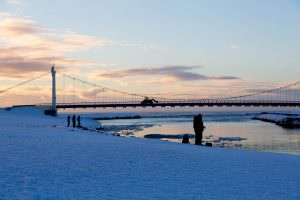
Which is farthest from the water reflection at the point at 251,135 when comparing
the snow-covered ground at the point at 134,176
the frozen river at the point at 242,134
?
the snow-covered ground at the point at 134,176

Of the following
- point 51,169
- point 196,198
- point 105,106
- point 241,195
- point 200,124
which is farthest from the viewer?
point 105,106

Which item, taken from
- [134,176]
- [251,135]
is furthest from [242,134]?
[134,176]

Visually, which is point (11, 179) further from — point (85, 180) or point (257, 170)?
point (257, 170)

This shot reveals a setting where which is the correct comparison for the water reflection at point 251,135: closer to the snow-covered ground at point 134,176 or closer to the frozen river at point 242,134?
the frozen river at point 242,134

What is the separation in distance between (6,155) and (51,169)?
2.42 meters

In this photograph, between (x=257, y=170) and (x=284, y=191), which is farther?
(x=257, y=170)

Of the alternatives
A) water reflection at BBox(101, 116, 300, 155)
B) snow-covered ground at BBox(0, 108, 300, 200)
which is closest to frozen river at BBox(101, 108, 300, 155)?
water reflection at BBox(101, 116, 300, 155)

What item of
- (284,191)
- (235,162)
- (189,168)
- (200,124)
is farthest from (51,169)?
(200,124)

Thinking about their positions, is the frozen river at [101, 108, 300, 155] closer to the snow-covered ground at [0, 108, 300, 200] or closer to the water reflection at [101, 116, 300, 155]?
the water reflection at [101, 116, 300, 155]

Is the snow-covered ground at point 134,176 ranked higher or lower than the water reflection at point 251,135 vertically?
higher

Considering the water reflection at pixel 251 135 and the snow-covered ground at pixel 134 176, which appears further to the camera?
the water reflection at pixel 251 135

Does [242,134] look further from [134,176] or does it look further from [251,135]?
[134,176]

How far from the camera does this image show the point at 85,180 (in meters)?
8.80

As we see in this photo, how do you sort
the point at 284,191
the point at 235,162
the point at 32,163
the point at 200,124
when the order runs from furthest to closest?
the point at 200,124
the point at 235,162
the point at 32,163
the point at 284,191
